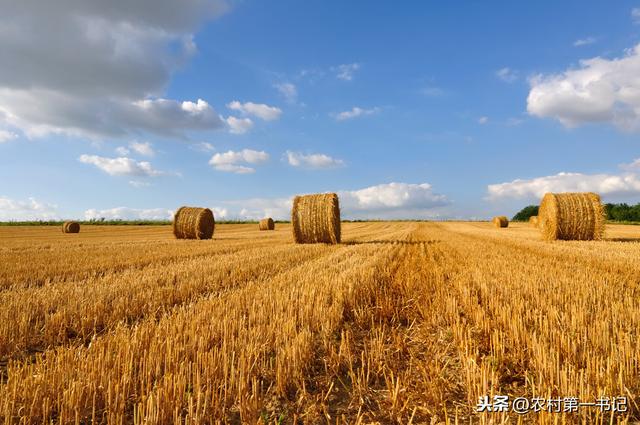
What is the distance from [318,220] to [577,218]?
10216 mm

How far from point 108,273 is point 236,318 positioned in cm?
476

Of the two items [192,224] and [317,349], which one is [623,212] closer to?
[192,224]

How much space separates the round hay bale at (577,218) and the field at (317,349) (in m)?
10.3

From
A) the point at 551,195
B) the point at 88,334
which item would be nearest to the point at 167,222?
the point at 551,195

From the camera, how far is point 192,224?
20.8 m

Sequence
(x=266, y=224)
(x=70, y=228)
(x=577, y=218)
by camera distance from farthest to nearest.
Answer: (x=266, y=224) < (x=70, y=228) < (x=577, y=218)

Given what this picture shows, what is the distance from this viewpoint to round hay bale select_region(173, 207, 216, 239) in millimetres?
20766

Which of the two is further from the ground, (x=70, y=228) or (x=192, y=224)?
(x=192, y=224)

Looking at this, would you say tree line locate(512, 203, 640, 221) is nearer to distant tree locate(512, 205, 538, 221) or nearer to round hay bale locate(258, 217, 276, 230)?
distant tree locate(512, 205, 538, 221)

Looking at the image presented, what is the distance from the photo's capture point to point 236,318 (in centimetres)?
386

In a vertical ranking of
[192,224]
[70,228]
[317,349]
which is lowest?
[317,349]

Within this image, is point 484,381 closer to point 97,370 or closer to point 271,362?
point 271,362

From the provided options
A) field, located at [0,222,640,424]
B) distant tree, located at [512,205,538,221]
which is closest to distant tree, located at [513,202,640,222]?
distant tree, located at [512,205,538,221]

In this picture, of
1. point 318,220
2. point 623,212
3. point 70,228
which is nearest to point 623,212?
point 623,212
